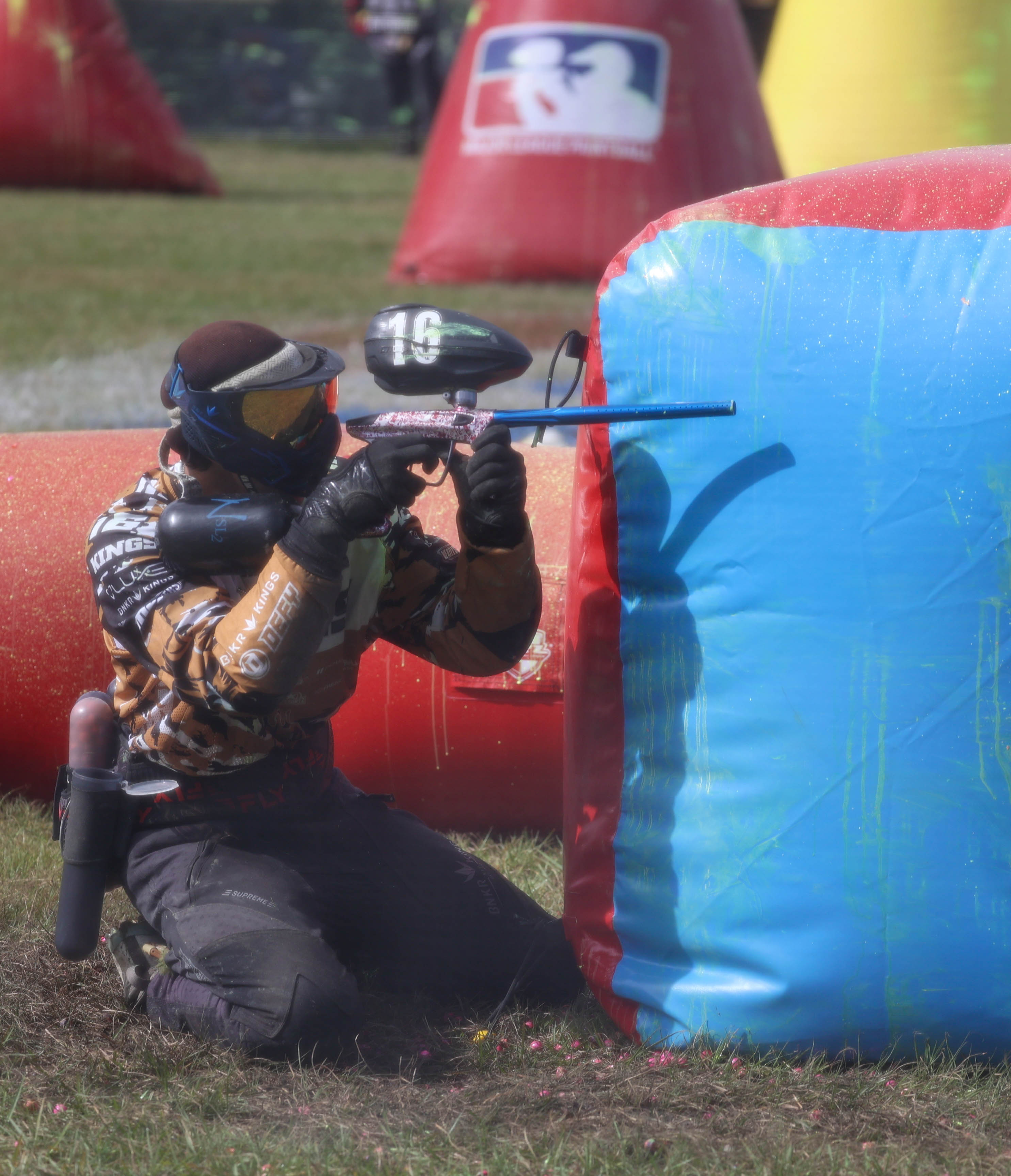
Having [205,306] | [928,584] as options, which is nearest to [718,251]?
[928,584]

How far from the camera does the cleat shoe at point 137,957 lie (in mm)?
2461

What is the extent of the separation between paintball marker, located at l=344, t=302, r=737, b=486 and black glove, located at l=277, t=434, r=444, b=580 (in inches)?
1.7

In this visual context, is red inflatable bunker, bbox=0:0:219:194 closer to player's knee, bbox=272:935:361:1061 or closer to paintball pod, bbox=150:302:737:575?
paintball pod, bbox=150:302:737:575

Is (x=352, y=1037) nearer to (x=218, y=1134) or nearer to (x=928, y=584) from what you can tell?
(x=218, y=1134)

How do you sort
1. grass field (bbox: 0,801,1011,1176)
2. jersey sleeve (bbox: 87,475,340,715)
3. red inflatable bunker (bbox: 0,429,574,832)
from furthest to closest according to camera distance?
red inflatable bunker (bbox: 0,429,574,832), jersey sleeve (bbox: 87,475,340,715), grass field (bbox: 0,801,1011,1176)

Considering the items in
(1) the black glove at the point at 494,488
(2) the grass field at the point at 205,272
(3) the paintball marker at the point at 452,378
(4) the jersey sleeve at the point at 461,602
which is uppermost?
(3) the paintball marker at the point at 452,378

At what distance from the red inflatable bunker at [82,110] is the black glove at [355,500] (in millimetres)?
13838

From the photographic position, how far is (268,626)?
6.97 feet

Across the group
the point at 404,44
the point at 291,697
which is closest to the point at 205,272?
the point at 291,697

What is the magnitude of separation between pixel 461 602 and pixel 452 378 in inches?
16.6

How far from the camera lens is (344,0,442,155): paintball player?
19.9 m

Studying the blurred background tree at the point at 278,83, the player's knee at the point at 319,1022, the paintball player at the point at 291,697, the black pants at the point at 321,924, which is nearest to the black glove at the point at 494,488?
the paintball player at the point at 291,697

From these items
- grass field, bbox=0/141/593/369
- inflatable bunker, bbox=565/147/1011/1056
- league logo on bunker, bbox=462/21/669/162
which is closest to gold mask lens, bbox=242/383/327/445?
inflatable bunker, bbox=565/147/1011/1056

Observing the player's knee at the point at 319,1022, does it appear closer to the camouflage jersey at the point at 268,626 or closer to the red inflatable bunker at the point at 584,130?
the camouflage jersey at the point at 268,626
